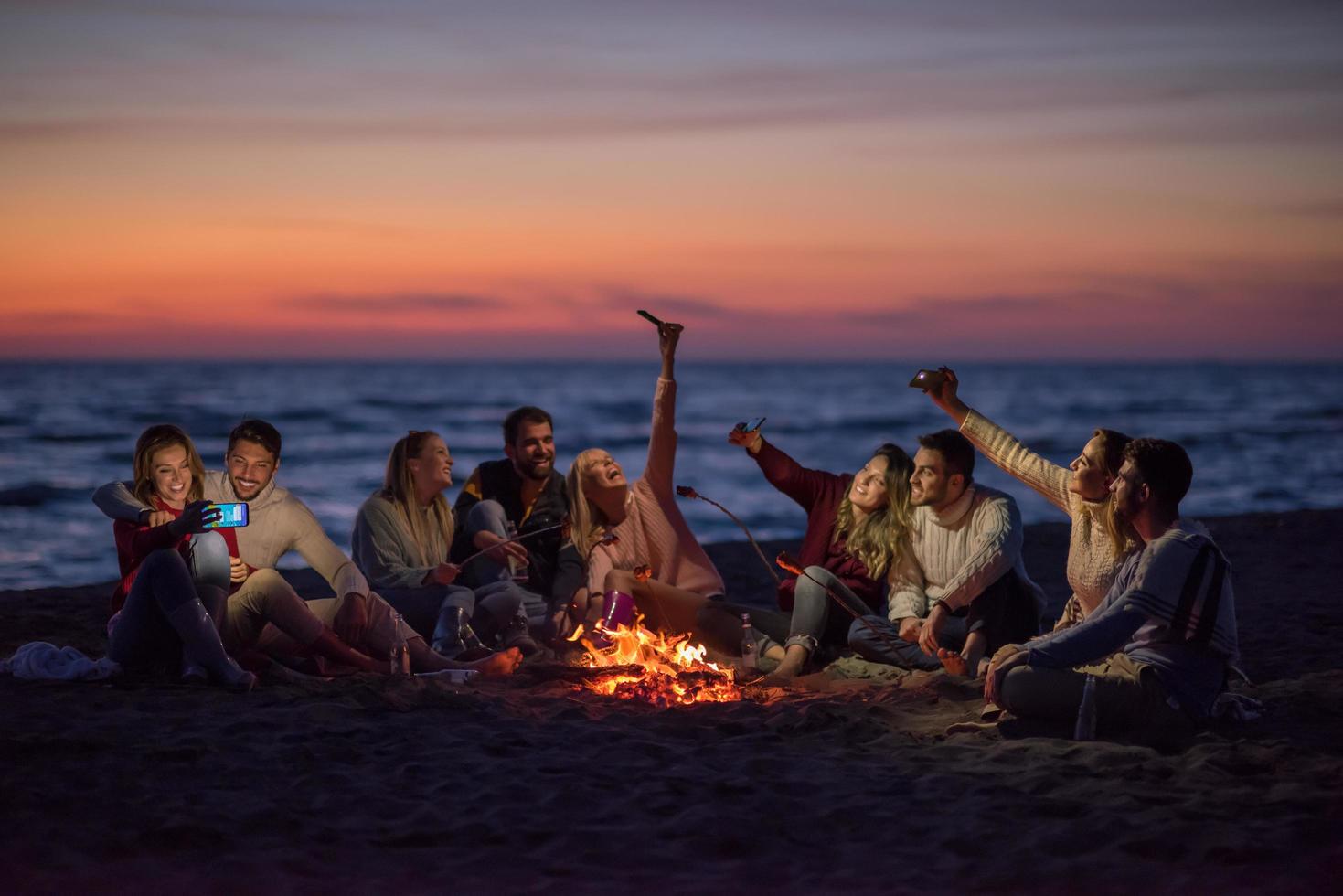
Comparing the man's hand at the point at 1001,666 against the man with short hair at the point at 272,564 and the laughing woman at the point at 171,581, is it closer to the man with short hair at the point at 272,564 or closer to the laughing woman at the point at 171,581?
the man with short hair at the point at 272,564

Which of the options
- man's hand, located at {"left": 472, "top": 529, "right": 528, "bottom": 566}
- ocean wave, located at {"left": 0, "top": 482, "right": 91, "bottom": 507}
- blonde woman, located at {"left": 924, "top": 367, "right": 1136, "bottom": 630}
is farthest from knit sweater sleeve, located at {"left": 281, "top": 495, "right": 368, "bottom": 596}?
ocean wave, located at {"left": 0, "top": 482, "right": 91, "bottom": 507}

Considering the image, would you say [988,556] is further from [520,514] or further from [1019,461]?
[520,514]

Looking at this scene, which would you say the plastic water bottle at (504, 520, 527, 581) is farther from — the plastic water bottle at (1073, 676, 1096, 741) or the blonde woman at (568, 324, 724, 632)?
the plastic water bottle at (1073, 676, 1096, 741)

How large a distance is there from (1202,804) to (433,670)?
142 inches

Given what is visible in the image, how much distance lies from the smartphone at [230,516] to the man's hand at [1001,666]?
317 cm

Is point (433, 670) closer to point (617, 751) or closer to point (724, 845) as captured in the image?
point (617, 751)

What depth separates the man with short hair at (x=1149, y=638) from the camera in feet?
16.3

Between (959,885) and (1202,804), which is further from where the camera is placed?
(1202,804)

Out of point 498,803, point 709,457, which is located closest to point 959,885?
point 498,803

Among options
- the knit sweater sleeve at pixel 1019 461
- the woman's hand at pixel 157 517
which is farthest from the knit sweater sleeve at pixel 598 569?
the woman's hand at pixel 157 517

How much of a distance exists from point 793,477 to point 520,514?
1583 mm

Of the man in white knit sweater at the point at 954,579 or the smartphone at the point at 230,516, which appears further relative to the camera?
the man in white knit sweater at the point at 954,579

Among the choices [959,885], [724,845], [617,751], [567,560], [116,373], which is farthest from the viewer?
[116,373]

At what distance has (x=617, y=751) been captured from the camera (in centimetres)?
524
